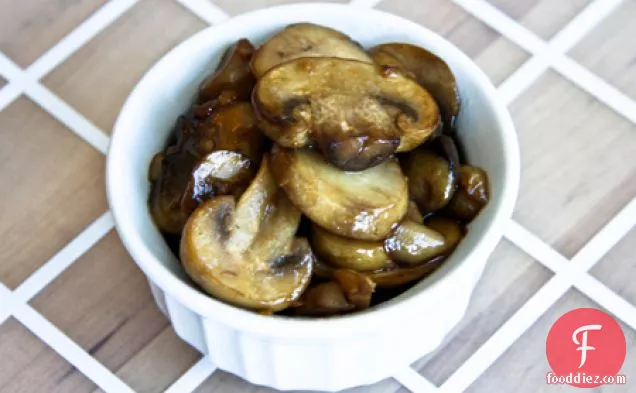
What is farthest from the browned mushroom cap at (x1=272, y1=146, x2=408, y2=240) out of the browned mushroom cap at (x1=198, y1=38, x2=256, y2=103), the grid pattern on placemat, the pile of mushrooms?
the grid pattern on placemat

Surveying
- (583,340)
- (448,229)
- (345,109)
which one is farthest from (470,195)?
(583,340)

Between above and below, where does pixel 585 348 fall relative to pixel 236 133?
below

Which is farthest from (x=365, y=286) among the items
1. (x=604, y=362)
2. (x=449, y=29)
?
(x=449, y=29)

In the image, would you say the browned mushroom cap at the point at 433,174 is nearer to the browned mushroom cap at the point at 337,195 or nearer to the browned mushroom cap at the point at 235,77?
the browned mushroom cap at the point at 337,195

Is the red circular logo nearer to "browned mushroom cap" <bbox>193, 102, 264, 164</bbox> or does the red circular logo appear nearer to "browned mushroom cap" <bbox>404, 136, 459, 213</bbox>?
"browned mushroom cap" <bbox>404, 136, 459, 213</bbox>

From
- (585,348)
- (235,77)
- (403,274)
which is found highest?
(235,77)

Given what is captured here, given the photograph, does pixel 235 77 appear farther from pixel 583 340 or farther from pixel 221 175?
pixel 583 340
